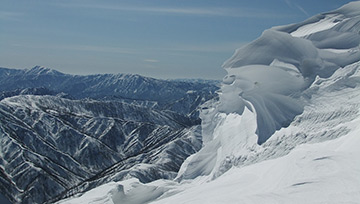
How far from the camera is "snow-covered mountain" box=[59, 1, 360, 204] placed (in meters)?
14.0

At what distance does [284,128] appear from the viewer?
19766 mm

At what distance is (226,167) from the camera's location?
70.4ft

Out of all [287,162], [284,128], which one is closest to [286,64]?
[284,128]

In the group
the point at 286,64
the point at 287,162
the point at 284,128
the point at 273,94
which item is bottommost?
the point at 287,162

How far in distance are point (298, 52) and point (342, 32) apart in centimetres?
326

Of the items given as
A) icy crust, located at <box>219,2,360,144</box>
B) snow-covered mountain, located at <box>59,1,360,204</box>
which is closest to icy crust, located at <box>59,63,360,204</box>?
snow-covered mountain, located at <box>59,1,360,204</box>

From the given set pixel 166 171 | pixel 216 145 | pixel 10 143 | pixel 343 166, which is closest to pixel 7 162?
pixel 10 143

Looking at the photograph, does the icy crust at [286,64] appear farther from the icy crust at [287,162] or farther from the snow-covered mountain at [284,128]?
the icy crust at [287,162]

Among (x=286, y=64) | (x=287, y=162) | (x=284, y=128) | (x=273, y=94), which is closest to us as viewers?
(x=287, y=162)

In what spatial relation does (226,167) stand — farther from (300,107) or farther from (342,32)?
(342,32)

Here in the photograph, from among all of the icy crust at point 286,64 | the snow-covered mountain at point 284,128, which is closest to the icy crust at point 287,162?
the snow-covered mountain at point 284,128

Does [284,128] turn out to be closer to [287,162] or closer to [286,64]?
[287,162]

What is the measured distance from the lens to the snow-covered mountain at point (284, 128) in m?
14.0

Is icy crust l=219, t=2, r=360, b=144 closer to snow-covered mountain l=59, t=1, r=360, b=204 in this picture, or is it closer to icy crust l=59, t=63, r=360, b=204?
snow-covered mountain l=59, t=1, r=360, b=204
